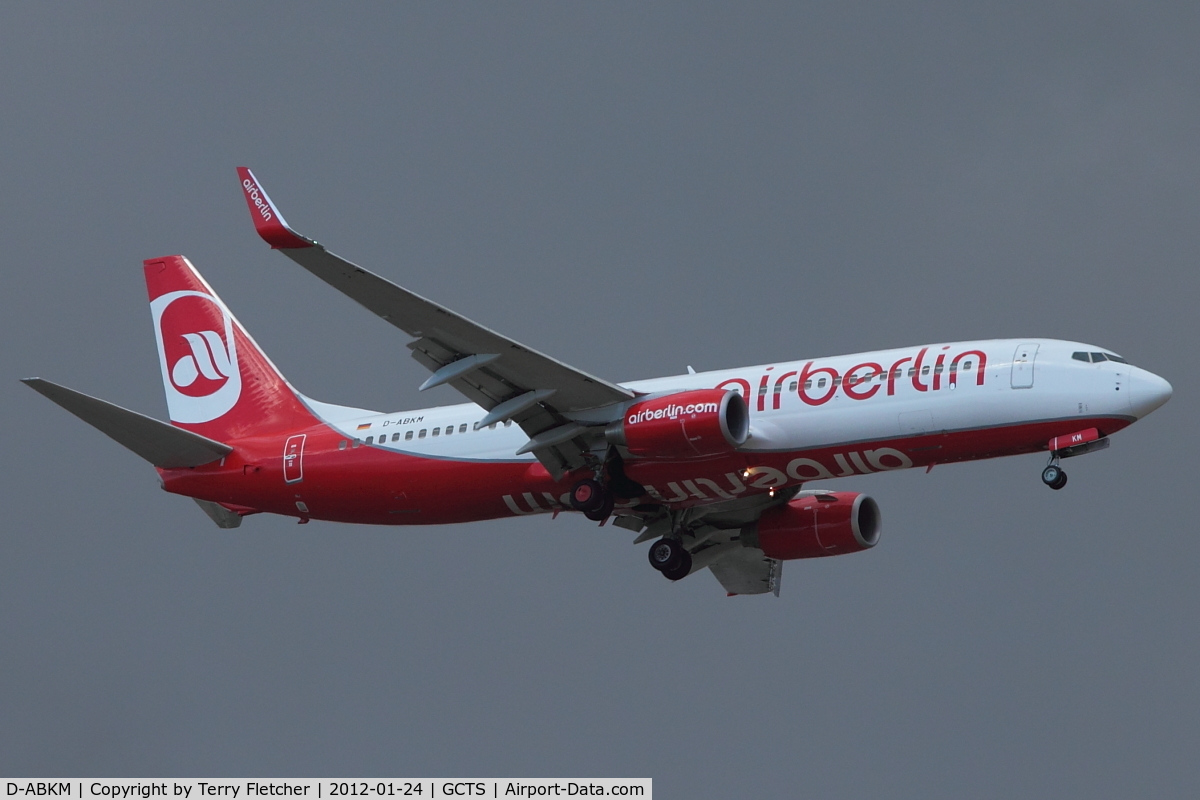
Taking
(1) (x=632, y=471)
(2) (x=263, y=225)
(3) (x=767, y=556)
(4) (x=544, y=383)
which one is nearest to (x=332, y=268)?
(2) (x=263, y=225)

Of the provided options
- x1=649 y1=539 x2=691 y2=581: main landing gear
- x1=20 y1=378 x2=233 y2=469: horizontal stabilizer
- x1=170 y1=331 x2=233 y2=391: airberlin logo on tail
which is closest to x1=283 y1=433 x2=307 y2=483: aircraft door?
x1=20 y1=378 x2=233 y2=469: horizontal stabilizer

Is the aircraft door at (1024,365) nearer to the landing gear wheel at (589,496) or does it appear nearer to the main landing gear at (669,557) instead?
the landing gear wheel at (589,496)

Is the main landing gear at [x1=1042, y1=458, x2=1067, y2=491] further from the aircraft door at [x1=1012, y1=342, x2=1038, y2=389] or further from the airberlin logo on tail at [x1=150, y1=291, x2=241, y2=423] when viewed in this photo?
the airberlin logo on tail at [x1=150, y1=291, x2=241, y2=423]

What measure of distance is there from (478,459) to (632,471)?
4091mm

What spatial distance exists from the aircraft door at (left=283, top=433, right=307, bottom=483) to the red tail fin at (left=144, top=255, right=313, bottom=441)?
1.22m

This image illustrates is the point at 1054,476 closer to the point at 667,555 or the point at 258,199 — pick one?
the point at 667,555

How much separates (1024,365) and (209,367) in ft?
76.7

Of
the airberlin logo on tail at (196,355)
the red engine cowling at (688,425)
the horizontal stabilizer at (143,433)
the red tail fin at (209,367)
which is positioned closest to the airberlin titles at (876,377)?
the red engine cowling at (688,425)

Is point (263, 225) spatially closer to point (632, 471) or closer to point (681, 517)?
point (632, 471)

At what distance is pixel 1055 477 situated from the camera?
41781 millimetres

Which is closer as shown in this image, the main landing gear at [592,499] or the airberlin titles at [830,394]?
the airberlin titles at [830,394]

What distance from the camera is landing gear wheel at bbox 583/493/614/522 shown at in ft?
147

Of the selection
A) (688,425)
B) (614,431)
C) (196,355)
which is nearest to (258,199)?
(614,431)

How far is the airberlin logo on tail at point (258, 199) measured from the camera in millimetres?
39125
